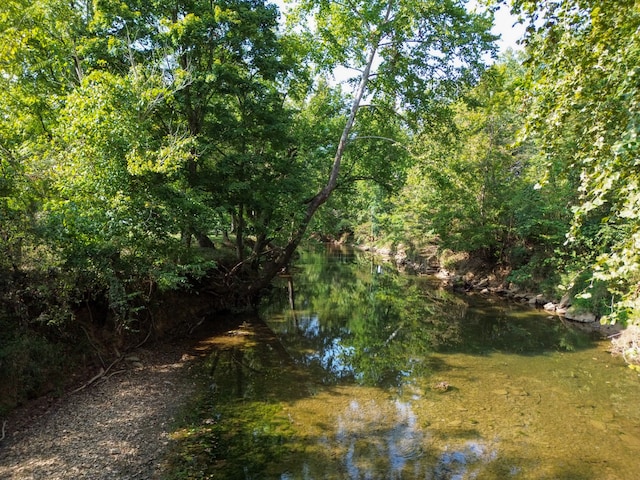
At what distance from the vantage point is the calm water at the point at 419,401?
7000mm

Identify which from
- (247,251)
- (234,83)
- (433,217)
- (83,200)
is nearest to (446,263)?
(433,217)

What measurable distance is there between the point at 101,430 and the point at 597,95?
944 centimetres

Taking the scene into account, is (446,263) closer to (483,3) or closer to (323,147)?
(323,147)

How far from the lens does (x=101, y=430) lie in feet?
24.2

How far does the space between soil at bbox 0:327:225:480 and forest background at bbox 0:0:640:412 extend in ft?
2.63

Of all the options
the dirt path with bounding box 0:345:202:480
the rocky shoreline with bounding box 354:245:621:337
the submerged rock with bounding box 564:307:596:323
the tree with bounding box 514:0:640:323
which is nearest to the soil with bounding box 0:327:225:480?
the dirt path with bounding box 0:345:202:480

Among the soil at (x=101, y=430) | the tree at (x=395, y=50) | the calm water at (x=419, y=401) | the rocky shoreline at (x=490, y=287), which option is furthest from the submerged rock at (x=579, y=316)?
the soil at (x=101, y=430)

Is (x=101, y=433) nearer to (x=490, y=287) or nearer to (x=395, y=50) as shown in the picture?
(x=395, y=50)

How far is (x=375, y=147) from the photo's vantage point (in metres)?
18.6

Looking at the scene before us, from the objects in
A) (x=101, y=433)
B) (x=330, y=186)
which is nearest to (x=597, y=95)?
(x=101, y=433)

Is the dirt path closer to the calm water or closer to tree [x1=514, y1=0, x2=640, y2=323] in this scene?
the calm water

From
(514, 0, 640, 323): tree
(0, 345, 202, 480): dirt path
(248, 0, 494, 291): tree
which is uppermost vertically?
(248, 0, 494, 291): tree

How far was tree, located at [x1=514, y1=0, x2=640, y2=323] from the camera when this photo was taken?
373 cm

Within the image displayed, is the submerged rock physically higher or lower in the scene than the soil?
lower
